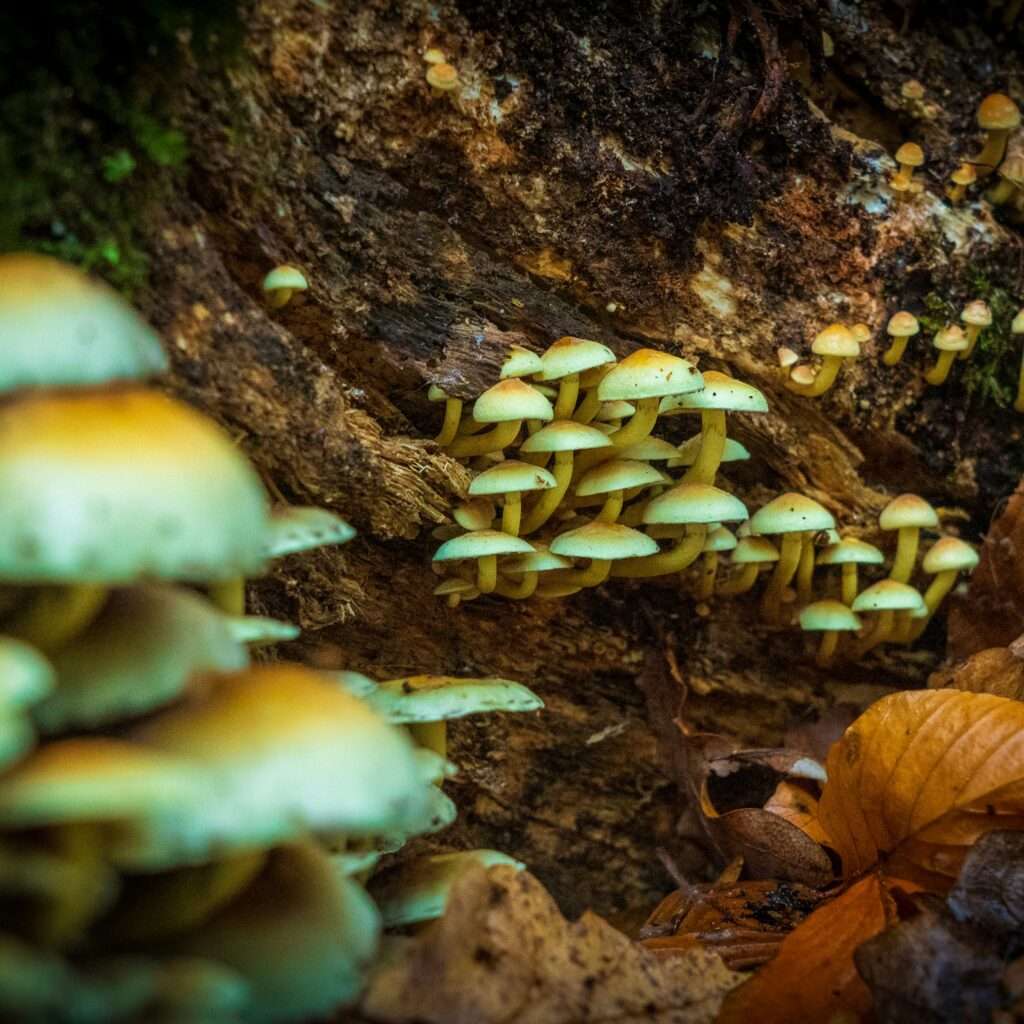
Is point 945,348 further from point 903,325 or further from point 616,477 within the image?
point 616,477

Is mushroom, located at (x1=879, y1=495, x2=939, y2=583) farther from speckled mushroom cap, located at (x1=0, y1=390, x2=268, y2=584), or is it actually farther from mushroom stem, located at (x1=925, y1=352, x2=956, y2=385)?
speckled mushroom cap, located at (x1=0, y1=390, x2=268, y2=584)

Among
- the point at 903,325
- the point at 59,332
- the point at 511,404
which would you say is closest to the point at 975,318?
the point at 903,325

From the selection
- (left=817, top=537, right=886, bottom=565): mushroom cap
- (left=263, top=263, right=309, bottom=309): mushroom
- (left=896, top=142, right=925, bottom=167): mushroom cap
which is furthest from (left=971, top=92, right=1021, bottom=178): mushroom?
(left=263, top=263, right=309, bottom=309): mushroom

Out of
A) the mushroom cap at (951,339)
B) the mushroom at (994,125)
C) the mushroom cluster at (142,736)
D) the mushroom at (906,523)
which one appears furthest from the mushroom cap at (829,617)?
the mushroom cluster at (142,736)

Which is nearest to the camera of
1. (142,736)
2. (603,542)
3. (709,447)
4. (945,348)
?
(142,736)

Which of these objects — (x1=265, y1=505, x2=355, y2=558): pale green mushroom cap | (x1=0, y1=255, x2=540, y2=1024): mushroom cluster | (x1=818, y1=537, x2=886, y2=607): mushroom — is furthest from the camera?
(x1=818, y1=537, x2=886, y2=607): mushroom

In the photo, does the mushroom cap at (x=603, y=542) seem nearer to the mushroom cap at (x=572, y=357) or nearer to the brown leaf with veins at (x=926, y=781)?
the mushroom cap at (x=572, y=357)
